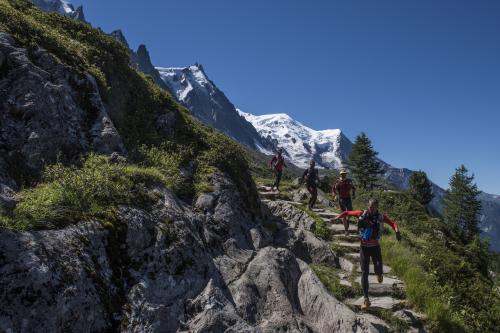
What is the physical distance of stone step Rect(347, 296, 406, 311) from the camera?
1104cm

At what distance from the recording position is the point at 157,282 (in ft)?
23.7

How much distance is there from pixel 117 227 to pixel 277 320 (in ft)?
12.8

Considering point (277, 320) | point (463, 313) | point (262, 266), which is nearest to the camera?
point (277, 320)

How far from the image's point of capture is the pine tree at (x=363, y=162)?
67500 mm

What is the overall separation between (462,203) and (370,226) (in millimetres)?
62878

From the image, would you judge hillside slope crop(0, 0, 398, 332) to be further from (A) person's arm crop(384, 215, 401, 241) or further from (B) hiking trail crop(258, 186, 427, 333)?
(A) person's arm crop(384, 215, 401, 241)

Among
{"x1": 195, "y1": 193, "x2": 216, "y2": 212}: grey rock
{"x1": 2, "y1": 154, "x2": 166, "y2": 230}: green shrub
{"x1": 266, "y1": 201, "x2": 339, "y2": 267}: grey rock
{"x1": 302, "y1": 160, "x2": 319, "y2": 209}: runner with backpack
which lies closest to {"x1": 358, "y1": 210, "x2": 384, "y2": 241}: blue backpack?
{"x1": 266, "y1": 201, "x2": 339, "y2": 267}: grey rock

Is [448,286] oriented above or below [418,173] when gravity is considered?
below

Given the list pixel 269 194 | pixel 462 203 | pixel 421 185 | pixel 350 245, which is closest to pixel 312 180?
pixel 269 194

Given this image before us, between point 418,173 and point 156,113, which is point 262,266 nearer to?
point 156,113

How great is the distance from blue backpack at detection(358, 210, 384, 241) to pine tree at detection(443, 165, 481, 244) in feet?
194

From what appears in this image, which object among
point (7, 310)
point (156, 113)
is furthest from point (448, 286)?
point (7, 310)

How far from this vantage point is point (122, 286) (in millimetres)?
6789

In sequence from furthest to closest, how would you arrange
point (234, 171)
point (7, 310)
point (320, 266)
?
1. point (234, 171)
2. point (320, 266)
3. point (7, 310)
